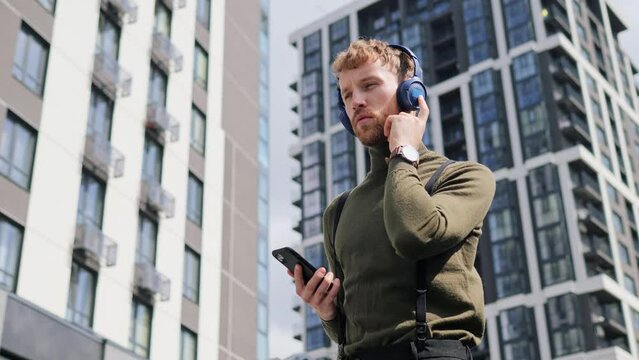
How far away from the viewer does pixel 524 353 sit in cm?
6800

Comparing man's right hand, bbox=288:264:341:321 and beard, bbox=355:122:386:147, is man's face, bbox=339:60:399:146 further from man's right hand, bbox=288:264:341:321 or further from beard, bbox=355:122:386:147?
man's right hand, bbox=288:264:341:321

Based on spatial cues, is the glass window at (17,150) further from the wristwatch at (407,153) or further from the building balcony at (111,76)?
the wristwatch at (407,153)

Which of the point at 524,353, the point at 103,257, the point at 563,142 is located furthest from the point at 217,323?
the point at 563,142

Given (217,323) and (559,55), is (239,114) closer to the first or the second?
(217,323)

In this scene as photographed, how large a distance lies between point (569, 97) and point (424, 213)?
7446cm

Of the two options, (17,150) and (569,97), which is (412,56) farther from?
(569,97)

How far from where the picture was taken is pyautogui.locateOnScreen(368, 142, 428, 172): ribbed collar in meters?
3.53

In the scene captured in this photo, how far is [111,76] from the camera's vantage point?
27.1 meters

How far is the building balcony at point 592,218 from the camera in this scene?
7019cm

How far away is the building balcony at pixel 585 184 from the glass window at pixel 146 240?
4890 cm

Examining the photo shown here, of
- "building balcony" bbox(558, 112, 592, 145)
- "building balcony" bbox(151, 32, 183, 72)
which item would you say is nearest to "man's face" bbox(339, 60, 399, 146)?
"building balcony" bbox(151, 32, 183, 72)

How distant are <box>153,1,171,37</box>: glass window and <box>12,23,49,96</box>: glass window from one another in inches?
297

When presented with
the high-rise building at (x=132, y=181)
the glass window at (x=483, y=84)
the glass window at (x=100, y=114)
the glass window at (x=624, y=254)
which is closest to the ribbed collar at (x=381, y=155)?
the high-rise building at (x=132, y=181)

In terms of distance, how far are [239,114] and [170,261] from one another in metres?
8.87
